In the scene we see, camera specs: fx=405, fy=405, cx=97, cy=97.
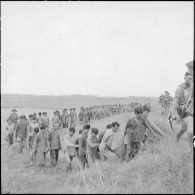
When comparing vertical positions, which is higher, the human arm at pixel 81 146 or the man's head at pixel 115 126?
the man's head at pixel 115 126

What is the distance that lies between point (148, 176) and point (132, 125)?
327 centimetres

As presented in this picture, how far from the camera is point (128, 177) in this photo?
937 centimetres

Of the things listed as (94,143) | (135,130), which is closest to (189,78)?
(135,130)

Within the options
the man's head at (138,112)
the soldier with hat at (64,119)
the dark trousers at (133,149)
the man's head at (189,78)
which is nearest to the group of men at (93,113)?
the soldier with hat at (64,119)

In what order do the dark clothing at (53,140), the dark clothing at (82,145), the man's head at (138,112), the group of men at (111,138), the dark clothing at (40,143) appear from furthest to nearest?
the dark clothing at (53,140) → the dark clothing at (40,143) → the dark clothing at (82,145) → the man's head at (138,112) → the group of men at (111,138)

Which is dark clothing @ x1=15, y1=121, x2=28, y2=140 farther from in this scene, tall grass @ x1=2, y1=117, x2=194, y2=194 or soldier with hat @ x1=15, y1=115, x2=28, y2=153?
tall grass @ x1=2, y1=117, x2=194, y2=194

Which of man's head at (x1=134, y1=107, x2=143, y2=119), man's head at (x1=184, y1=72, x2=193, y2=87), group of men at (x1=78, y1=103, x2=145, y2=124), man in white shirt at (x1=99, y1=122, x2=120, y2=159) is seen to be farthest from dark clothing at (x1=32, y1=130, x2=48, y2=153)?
group of men at (x1=78, y1=103, x2=145, y2=124)

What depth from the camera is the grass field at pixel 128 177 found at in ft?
26.9

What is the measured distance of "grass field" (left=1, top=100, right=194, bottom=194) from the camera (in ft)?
26.9

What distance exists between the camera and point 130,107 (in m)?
60.6

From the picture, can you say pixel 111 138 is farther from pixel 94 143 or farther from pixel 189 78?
pixel 189 78

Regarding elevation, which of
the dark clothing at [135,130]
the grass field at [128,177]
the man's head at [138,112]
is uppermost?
the man's head at [138,112]

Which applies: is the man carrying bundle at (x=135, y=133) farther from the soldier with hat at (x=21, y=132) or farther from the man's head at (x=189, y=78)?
the soldier with hat at (x=21, y=132)

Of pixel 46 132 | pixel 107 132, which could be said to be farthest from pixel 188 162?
pixel 46 132
